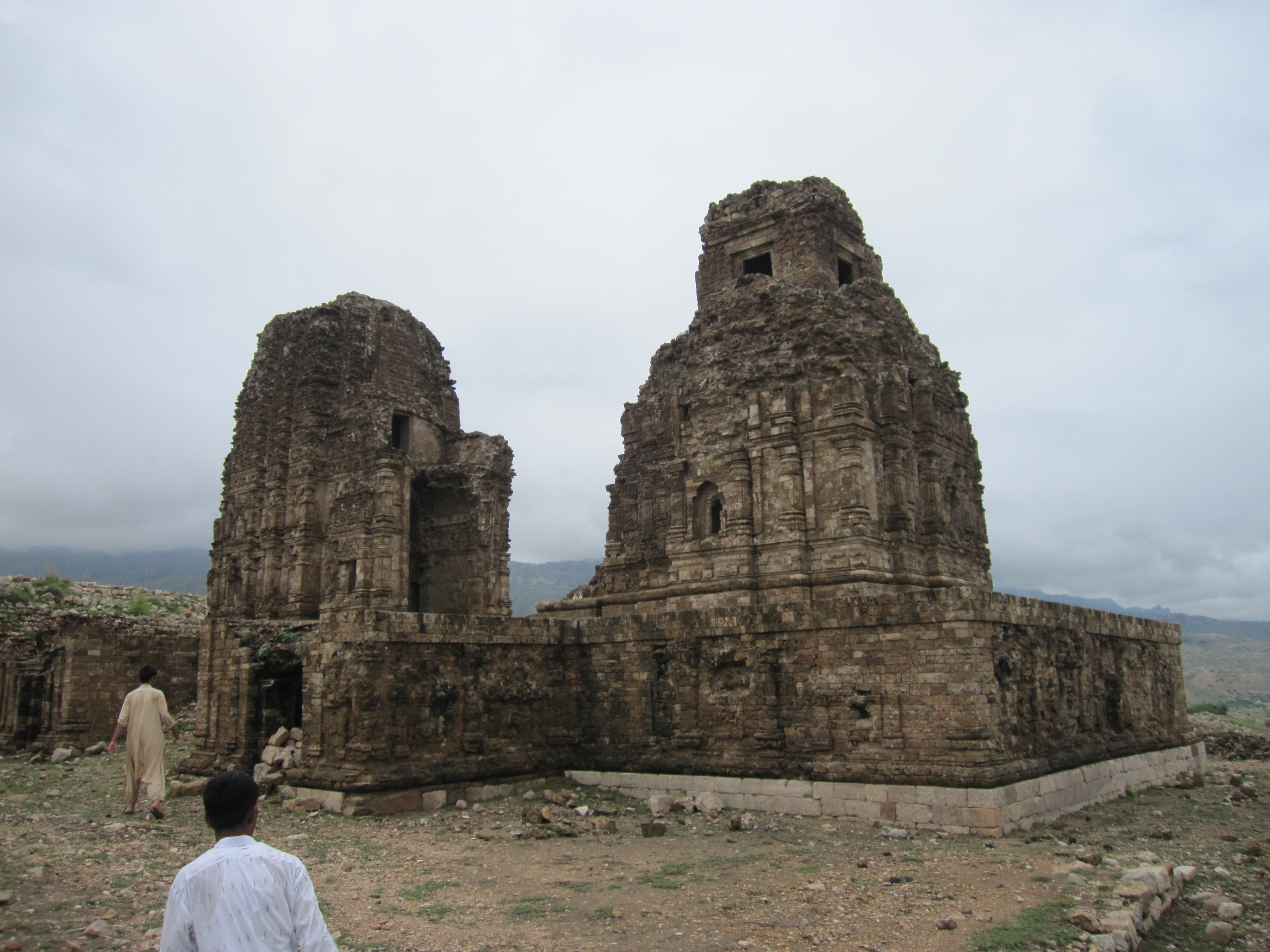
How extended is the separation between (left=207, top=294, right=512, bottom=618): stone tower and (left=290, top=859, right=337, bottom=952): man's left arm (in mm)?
21438

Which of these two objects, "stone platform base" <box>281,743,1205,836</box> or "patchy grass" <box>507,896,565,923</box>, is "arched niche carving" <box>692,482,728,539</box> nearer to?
"stone platform base" <box>281,743,1205,836</box>

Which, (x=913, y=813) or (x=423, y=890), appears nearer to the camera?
(x=423, y=890)

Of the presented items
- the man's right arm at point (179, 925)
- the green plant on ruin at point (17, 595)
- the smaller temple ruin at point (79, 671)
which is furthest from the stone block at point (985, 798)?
the green plant on ruin at point (17, 595)

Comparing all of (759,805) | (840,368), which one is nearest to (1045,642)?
(759,805)

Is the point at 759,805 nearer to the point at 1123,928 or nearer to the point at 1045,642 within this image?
the point at 1045,642

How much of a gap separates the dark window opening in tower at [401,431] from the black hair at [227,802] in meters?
23.7

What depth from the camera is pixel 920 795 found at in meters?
12.6

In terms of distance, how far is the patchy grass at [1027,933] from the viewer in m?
7.50

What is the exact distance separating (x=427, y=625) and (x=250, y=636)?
437cm

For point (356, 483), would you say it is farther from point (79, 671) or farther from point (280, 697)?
point (280, 697)

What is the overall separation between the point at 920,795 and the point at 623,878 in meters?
4.71

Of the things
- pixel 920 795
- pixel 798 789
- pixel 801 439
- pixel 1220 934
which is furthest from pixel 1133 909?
pixel 801 439

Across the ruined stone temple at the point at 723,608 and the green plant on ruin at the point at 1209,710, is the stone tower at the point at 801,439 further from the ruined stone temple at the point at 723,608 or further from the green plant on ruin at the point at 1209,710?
the green plant on ruin at the point at 1209,710

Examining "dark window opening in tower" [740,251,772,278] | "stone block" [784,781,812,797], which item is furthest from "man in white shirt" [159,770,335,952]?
"dark window opening in tower" [740,251,772,278]
